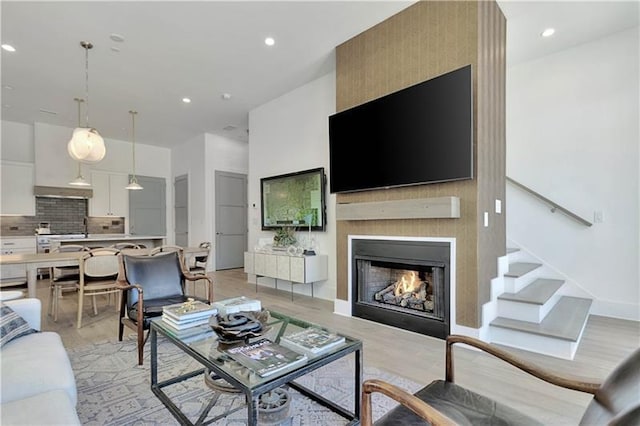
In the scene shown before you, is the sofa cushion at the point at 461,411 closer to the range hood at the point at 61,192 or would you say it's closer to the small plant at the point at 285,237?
the small plant at the point at 285,237

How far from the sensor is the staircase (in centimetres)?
266

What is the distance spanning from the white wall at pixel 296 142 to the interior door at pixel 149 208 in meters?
3.94

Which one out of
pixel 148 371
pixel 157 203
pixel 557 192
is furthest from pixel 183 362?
pixel 157 203

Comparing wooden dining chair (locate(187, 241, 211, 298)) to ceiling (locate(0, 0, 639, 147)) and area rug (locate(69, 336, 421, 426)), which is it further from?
ceiling (locate(0, 0, 639, 147))

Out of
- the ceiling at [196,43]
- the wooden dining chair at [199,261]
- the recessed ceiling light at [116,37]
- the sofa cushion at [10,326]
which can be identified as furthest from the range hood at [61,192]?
the sofa cushion at [10,326]

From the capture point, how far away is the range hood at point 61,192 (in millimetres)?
6742

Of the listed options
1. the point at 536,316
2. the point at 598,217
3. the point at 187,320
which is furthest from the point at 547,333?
the point at 187,320

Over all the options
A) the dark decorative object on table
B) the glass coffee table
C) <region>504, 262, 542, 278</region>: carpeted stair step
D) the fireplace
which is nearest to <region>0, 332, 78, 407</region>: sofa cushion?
the glass coffee table

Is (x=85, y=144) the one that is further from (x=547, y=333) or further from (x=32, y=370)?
(x=547, y=333)

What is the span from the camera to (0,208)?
253 inches

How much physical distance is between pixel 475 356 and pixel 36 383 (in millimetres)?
2927

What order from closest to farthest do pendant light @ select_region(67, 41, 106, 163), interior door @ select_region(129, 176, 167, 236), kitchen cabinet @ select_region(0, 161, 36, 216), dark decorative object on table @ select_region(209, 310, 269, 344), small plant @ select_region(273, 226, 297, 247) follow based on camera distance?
dark decorative object on table @ select_region(209, 310, 269, 344), pendant light @ select_region(67, 41, 106, 163), small plant @ select_region(273, 226, 297, 247), kitchen cabinet @ select_region(0, 161, 36, 216), interior door @ select_region(129, 176, 167, 236)

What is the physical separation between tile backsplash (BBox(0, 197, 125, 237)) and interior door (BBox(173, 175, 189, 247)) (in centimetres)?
132

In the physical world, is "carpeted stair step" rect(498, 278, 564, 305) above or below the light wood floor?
above
